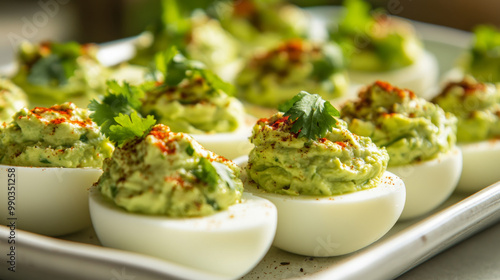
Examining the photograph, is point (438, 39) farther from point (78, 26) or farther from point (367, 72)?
point (78, 26)

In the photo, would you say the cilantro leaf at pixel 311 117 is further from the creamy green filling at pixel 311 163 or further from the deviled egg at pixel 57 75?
the deviled egg at pixel 57 75

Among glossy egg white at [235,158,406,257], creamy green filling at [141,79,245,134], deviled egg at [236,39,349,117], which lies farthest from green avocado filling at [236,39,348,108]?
glossy egg white at [235,158,406,257]

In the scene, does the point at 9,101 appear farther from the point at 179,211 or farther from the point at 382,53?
the point at 382,53

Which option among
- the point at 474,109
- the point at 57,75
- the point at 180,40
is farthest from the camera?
the point at 180,40

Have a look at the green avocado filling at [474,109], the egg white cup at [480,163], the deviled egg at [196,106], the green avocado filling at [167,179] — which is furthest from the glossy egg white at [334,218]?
the green avocado filling at [474,109]

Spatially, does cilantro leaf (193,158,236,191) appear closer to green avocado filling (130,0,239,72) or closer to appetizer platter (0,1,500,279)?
appetizer platter (0,1,500,279)

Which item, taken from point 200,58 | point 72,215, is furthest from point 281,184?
point 200,58

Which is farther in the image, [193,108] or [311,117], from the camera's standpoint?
[193,108]

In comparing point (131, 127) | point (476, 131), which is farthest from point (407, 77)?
point (131, 127)

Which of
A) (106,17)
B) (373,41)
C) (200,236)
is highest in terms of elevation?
(200,236)
